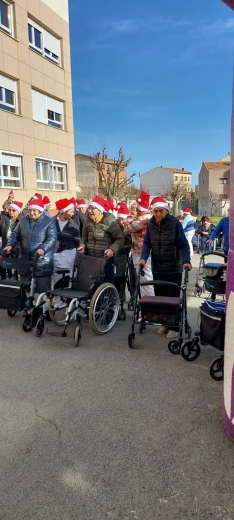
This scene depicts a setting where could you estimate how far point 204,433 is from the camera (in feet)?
9.21

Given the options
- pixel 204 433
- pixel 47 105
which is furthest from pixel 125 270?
pixel 47 105

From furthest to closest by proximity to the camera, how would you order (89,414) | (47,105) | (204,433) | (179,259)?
(47,105), (179,259), (89,414), (204,433)

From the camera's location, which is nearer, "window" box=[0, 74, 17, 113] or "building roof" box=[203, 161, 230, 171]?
"window" box=[0, 74, 17, 113]

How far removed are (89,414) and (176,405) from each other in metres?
0.76

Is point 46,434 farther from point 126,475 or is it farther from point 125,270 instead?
point 125,270

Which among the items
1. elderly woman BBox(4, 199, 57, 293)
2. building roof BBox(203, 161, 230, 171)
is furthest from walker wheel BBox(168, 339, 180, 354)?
building roof BBox(203, 161, 230, 171)

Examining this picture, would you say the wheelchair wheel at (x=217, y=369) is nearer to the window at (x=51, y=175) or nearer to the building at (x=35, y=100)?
the building at (x=35, y=100)

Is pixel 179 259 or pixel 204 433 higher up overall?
pixel 179 259

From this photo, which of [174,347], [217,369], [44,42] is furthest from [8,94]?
[217,369]

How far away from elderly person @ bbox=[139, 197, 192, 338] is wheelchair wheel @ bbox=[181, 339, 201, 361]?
2.54 ft

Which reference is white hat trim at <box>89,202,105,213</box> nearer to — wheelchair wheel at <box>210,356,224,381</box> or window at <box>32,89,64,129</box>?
wheelchair wheel at <box>210,356,224,381</box>

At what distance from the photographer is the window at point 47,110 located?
51.1 ft

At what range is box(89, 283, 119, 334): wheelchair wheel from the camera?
477 cm

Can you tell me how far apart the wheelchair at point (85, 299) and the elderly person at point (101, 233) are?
0.77 feet
